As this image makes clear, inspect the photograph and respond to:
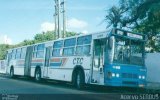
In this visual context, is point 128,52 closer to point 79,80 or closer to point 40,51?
point 79,80

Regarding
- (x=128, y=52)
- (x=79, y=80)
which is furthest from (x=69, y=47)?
(x=128, y=52)

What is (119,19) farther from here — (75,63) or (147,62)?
(75,63)

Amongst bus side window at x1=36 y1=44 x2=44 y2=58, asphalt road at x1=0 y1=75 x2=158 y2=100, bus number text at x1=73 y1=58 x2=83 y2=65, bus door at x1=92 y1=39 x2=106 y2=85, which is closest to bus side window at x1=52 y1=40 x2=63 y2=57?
bus side window at x1=36 y1=44 x2=44 y2=58

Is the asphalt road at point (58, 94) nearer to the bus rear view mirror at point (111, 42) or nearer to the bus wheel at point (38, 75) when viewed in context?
the bus rear view mirror at point (111, 42)

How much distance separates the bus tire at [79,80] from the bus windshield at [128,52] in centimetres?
278

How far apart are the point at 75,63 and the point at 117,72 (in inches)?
142

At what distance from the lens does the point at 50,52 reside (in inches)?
981

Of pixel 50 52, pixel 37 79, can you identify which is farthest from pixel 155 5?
pixel 37 79

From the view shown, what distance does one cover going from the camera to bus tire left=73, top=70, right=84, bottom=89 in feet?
65.4

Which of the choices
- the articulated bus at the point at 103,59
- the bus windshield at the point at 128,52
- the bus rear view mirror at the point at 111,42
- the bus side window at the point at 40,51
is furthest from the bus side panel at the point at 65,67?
the bus side window at the point at 40,51

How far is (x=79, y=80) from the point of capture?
20281 millimetres

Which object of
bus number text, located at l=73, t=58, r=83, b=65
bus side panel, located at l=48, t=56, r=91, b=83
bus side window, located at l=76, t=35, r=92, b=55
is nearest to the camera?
bus side panel, located at l=48, t=56, r=91, b=83

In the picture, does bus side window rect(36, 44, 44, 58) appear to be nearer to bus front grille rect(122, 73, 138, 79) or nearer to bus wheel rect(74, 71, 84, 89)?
bus wheel rect(74, 71, 84, 89)

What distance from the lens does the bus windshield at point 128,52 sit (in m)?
18.1
